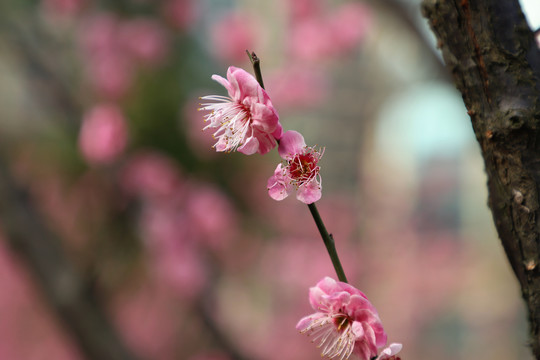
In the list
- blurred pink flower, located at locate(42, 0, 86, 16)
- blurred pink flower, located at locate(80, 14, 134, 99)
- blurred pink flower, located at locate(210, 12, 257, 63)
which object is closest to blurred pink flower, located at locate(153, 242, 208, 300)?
blurred pink flower, located at locate(80, 14, 134, 99)

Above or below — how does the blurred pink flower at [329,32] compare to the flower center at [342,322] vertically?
above

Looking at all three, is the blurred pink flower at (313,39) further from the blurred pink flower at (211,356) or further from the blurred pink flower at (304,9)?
the blurred pink flower at (211,356)

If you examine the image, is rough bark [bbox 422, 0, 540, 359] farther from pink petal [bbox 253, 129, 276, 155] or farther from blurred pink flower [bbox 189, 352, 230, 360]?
blurred pink flower [bbox 189, 352, 230, 360]

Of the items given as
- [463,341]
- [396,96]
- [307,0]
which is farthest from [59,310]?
[463,341]

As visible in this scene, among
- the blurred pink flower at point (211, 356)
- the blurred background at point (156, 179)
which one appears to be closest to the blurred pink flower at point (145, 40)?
the blurred background at point (156, 179)

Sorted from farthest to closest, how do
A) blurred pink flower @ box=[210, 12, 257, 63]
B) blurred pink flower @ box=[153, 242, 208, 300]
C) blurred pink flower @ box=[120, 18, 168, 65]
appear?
blurred pink flower @ box=[210, 12, 257, 63] < blurred pink flower @ box=[120, 18, 168, 65] < blurred pink flower @ box=[153, 242, 208, 300]

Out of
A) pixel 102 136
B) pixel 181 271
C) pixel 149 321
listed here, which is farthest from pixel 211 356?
pixel 102 136

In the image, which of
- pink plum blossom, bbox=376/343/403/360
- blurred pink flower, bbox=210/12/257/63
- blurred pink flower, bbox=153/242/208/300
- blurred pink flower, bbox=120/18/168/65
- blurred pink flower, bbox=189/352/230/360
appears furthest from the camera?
blurred pink flower, bbox=210/12/257/63
